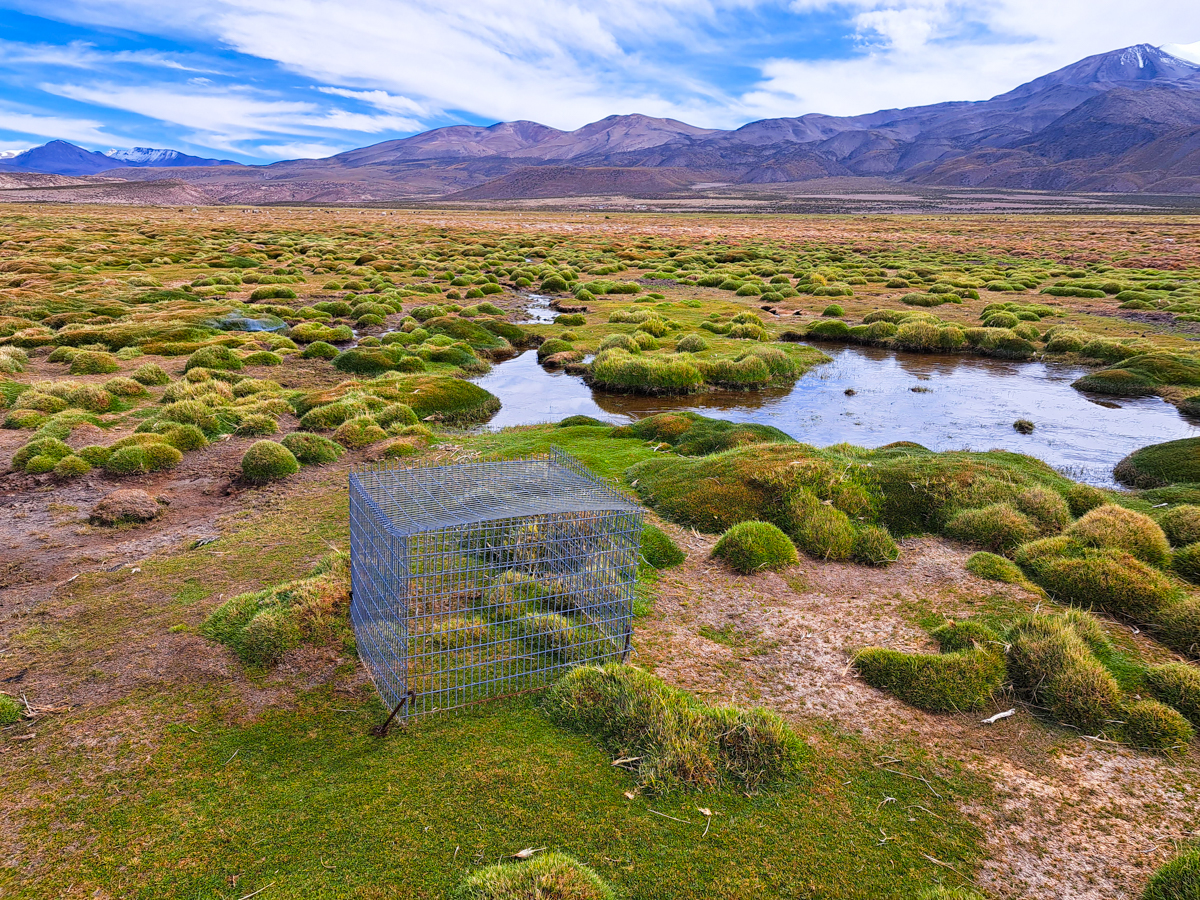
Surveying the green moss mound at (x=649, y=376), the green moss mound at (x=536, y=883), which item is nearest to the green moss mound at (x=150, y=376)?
the green moss mound at (x=649, y=376)

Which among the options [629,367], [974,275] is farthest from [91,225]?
[974,275]

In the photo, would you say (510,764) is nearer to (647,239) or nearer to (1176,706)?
(1176,706)

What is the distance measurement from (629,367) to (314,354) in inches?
410

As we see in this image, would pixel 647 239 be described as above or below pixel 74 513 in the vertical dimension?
above

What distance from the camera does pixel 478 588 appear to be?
619 centimetres

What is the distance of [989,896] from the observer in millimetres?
4188

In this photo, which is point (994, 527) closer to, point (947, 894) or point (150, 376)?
point (947, 894)

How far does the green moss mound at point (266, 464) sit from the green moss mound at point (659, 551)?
6.98m

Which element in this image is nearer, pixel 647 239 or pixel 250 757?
pixel 250 757

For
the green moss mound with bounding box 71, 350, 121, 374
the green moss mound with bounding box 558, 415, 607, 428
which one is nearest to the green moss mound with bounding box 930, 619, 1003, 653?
the green moss mound with bounding box 558, 415, 607, 428

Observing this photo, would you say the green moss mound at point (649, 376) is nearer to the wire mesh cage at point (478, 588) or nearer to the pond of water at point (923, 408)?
the pond of water at point (923, 408)

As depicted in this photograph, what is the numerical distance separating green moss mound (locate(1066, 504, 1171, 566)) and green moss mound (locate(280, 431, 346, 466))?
1221cm

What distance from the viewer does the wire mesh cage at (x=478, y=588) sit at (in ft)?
18.5

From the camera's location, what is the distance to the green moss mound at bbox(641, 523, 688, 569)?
28.4ft
